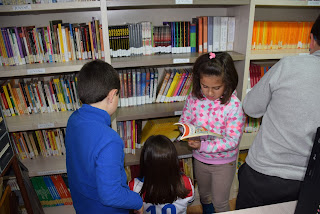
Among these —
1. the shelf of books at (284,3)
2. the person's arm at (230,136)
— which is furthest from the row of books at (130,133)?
the shelf of books at (284,3)

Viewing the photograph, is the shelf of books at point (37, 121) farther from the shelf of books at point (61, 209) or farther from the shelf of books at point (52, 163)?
the shelf of books at point (61, 209)

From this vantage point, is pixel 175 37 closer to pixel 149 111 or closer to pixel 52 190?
pixel 149 111

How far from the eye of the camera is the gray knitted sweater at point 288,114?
104cm

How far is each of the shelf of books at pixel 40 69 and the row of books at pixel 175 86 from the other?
0.75m

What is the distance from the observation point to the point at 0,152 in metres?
1.58

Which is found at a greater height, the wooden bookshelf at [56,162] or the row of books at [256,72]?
the row of books at [256,72]

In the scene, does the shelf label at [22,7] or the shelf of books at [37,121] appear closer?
the shelf label at [22,7]

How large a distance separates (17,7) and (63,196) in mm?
1783

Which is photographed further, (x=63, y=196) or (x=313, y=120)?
(x=63, y=196)

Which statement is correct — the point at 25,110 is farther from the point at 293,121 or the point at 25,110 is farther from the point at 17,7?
the point at 293,121

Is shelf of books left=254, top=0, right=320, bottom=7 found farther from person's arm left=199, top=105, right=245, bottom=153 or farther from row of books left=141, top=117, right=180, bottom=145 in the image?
row of books left=141, top=117, right=180, bottom=145

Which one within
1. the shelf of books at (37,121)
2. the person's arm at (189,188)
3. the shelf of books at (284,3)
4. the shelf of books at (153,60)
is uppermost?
the shelf of books at (284,3)

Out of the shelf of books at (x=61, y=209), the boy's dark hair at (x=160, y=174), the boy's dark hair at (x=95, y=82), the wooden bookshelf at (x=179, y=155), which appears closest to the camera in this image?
the boy's dark hair at (x=95, y=82)

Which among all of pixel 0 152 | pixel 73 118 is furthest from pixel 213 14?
pixel 0 152
